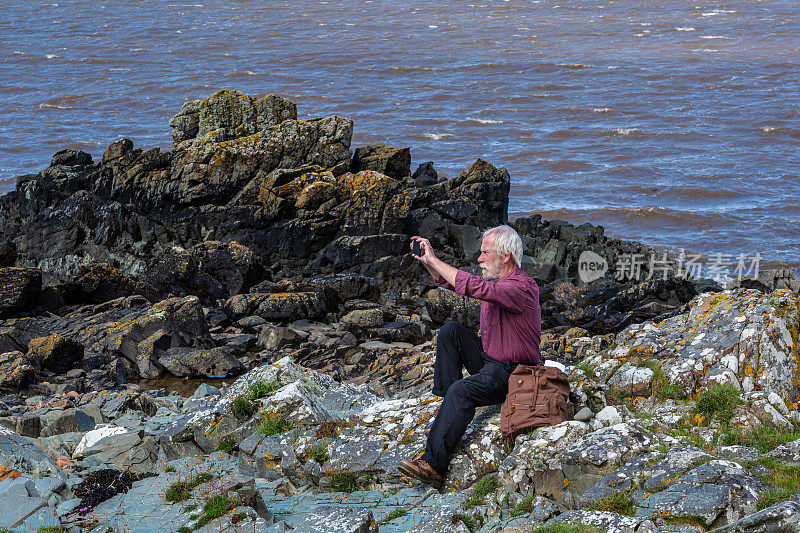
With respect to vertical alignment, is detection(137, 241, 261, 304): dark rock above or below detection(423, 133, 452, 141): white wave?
above

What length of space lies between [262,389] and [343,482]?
243cm

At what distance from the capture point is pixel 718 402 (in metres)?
9.07

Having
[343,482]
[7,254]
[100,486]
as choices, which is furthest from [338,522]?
[7,254]

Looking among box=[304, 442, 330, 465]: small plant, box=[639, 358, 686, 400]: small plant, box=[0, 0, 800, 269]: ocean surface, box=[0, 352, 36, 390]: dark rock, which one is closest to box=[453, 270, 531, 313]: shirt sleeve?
box=[639, 358, 686, 400]: small plant

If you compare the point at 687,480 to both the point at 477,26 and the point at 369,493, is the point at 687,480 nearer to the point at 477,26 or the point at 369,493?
the point at 369,493

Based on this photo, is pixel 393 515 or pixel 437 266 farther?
pixel 437 266

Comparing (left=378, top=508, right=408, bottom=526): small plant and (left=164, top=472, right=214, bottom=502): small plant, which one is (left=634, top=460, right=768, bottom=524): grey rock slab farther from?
(left=164, top=472, right=214, bottom=502): small plant

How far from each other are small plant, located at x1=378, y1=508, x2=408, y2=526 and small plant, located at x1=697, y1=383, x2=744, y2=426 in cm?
338

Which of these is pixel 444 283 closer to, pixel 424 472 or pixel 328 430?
pixel 424 472

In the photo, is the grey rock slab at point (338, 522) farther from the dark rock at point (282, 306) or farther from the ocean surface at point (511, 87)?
the ocean surface at point (511, 87)

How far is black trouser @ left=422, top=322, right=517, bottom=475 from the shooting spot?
28.1 feet

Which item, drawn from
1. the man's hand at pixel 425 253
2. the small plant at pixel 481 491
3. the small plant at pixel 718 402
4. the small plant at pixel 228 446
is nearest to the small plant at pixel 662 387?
the small plant at pixel 718 402

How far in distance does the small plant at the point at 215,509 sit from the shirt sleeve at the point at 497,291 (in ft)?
9.81

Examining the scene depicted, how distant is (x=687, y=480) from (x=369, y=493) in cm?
335
